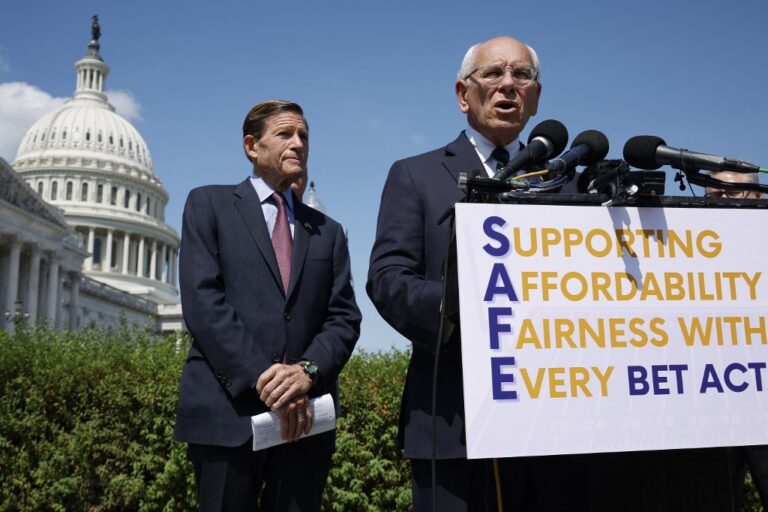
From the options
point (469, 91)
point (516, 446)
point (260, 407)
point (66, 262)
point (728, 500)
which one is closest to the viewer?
point (516, 446)

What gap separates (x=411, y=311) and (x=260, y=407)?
41.0 inches

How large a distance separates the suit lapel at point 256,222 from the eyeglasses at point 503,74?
45.8 inches

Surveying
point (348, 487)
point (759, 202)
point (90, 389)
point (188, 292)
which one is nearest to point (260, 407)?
point (188, 292)

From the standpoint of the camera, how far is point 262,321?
10.2 feet

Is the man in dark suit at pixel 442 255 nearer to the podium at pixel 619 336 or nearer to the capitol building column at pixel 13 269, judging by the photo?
the podium at pixel 619 336

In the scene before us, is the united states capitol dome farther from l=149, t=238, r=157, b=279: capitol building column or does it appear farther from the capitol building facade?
l=149, t=238, r=157, b=279: capitol building column

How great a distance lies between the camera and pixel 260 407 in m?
3.01

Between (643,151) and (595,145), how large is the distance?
0.49 ft

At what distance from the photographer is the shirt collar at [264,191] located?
338 cm

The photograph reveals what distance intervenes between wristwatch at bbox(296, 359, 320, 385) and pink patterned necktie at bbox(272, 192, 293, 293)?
1.12 ft

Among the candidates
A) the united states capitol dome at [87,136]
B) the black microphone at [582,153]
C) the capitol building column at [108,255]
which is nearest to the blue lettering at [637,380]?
the black microphone at [582,153]

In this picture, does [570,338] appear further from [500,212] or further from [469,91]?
[469,91]

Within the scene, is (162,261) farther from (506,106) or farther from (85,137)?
(506,106)

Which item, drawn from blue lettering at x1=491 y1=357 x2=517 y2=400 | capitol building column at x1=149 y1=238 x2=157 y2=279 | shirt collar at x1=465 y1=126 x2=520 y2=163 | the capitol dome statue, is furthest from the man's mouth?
capitol building column at x1=149 y1=238 x2=157 y2=279
